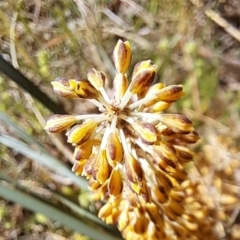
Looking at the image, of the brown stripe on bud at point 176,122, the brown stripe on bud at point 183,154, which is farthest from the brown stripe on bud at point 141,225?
the brown stripe on bud at point 176,122

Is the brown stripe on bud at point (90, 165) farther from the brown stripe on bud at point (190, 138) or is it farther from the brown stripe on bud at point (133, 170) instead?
the brown stripe on bud at point (190, 138)

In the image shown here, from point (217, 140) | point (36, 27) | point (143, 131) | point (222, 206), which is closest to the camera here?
point (143, 131)

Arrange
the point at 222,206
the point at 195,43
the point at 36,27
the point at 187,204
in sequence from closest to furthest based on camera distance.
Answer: the point at 187,204
the point at 222,206
the point at 195,43
the point at 36,27

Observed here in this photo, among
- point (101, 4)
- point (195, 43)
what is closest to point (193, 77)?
point (195, 43)

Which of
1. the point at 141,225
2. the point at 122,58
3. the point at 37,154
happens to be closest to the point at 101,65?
the point at 37,154

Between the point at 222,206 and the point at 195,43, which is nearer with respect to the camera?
the point at 222,206

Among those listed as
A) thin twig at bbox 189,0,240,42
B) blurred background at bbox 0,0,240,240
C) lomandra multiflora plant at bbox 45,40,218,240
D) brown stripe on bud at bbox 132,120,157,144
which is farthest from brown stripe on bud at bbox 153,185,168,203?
thin twig at bbox 189,0,240,42

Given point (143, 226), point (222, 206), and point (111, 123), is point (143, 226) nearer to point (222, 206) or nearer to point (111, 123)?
point (111, 123)
